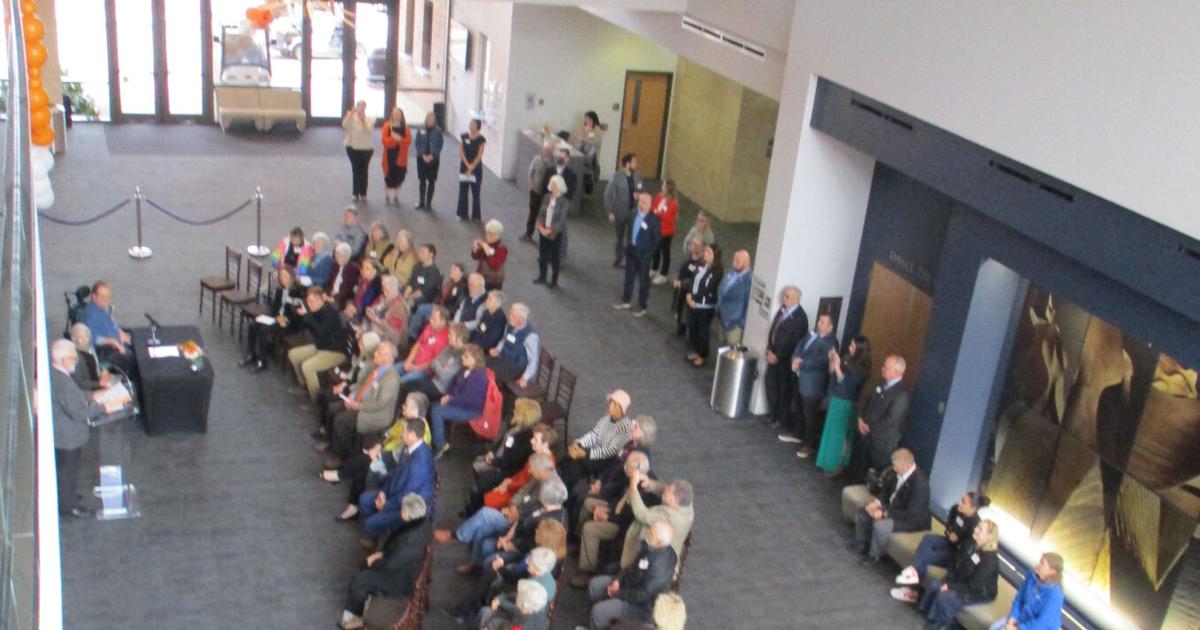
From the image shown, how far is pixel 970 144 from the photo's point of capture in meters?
9.06

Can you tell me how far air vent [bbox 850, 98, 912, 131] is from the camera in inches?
391

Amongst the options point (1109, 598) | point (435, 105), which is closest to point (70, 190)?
point (435, 105)

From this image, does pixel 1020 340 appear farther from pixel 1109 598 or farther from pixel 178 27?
pixel 178 27

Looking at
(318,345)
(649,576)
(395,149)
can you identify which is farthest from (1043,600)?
(395,149)

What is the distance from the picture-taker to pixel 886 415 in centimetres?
1024

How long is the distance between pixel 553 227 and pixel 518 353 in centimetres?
368

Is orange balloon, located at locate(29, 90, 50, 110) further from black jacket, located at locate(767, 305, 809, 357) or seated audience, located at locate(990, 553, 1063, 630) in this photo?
seated audience, located at locate(990, 553, 1063, 630)

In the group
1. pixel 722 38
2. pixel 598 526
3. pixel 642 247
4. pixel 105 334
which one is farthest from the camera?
pixel 642 247

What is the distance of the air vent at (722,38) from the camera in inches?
510

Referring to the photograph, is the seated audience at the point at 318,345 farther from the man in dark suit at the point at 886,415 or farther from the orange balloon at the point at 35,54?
the man in dark suit at the point at 886,415

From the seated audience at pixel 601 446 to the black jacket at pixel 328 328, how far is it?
2910mm

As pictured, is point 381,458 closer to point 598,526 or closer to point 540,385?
→ point 598,526

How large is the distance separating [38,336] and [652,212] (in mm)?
9422

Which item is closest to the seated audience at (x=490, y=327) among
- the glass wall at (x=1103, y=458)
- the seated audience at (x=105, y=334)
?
the seated audience at (x=105, y=334)
